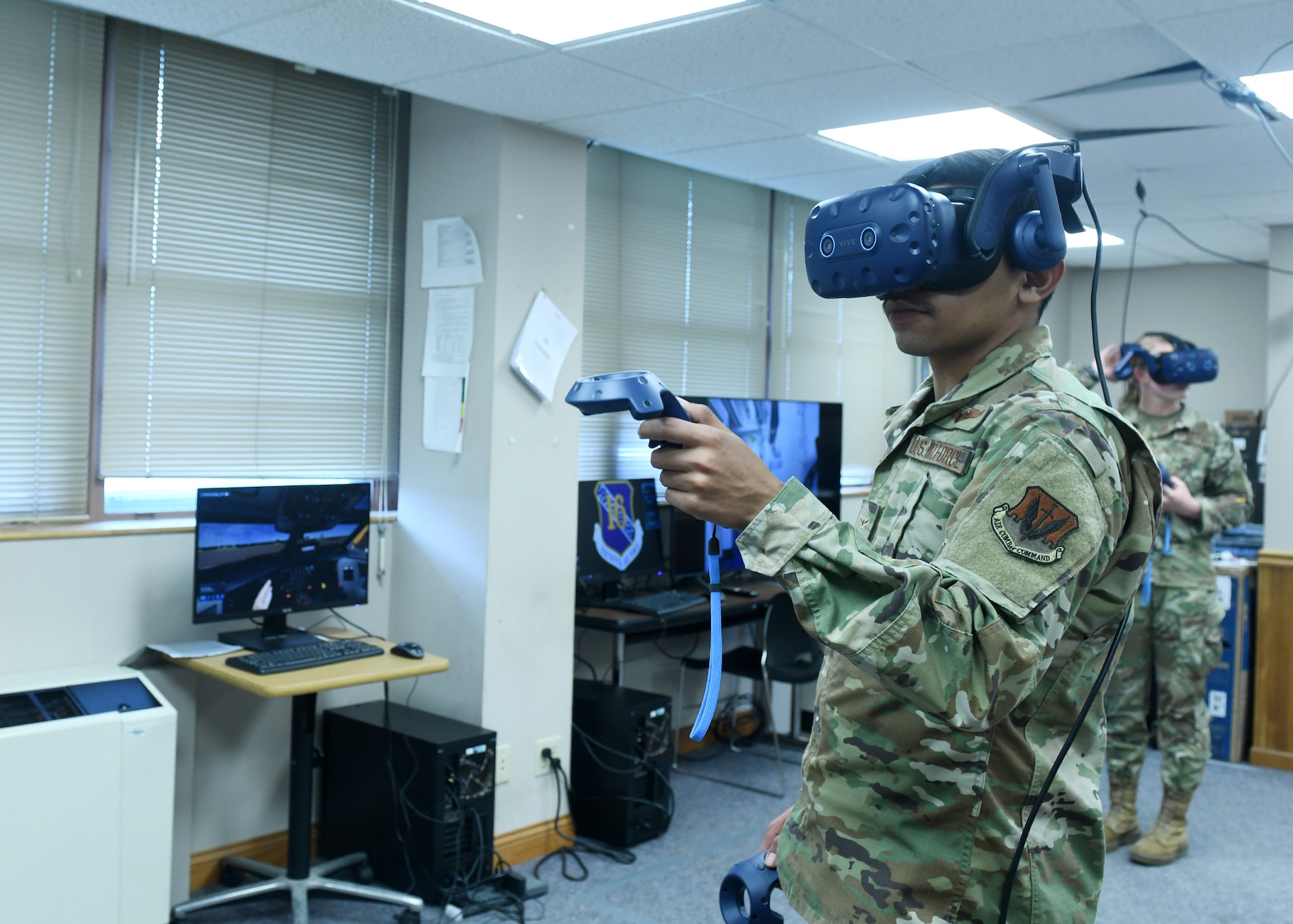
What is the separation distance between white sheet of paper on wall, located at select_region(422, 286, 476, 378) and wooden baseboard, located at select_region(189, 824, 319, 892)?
1.39 meters

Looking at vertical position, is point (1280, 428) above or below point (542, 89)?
below

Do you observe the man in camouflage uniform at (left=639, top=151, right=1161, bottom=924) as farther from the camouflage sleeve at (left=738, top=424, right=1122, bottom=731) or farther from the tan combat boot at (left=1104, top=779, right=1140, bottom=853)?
the tan combat boot at (left=1104, top=779, right=1140, bottom=853)

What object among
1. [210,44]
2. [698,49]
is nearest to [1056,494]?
[698,49]

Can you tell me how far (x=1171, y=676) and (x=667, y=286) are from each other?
237 cm

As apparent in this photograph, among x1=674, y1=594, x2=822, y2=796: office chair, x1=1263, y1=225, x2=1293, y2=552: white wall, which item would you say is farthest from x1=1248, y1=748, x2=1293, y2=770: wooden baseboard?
x1=674, y1=594, x2=822, y2=796: office chair

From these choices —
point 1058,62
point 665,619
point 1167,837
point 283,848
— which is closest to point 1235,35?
point 1058,62

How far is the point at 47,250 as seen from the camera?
2.74 m

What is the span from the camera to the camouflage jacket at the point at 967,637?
2.78ft

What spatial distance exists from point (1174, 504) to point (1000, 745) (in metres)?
2.99

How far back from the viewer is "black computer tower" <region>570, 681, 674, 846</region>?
11.2 ft

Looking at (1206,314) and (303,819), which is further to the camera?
(1206,314)

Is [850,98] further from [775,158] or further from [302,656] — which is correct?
[302,656]

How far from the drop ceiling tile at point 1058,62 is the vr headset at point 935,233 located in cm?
165

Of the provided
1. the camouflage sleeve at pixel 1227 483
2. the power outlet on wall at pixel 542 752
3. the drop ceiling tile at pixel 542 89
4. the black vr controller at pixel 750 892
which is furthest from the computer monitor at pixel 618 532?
the black vr controller at pixel 750 892
